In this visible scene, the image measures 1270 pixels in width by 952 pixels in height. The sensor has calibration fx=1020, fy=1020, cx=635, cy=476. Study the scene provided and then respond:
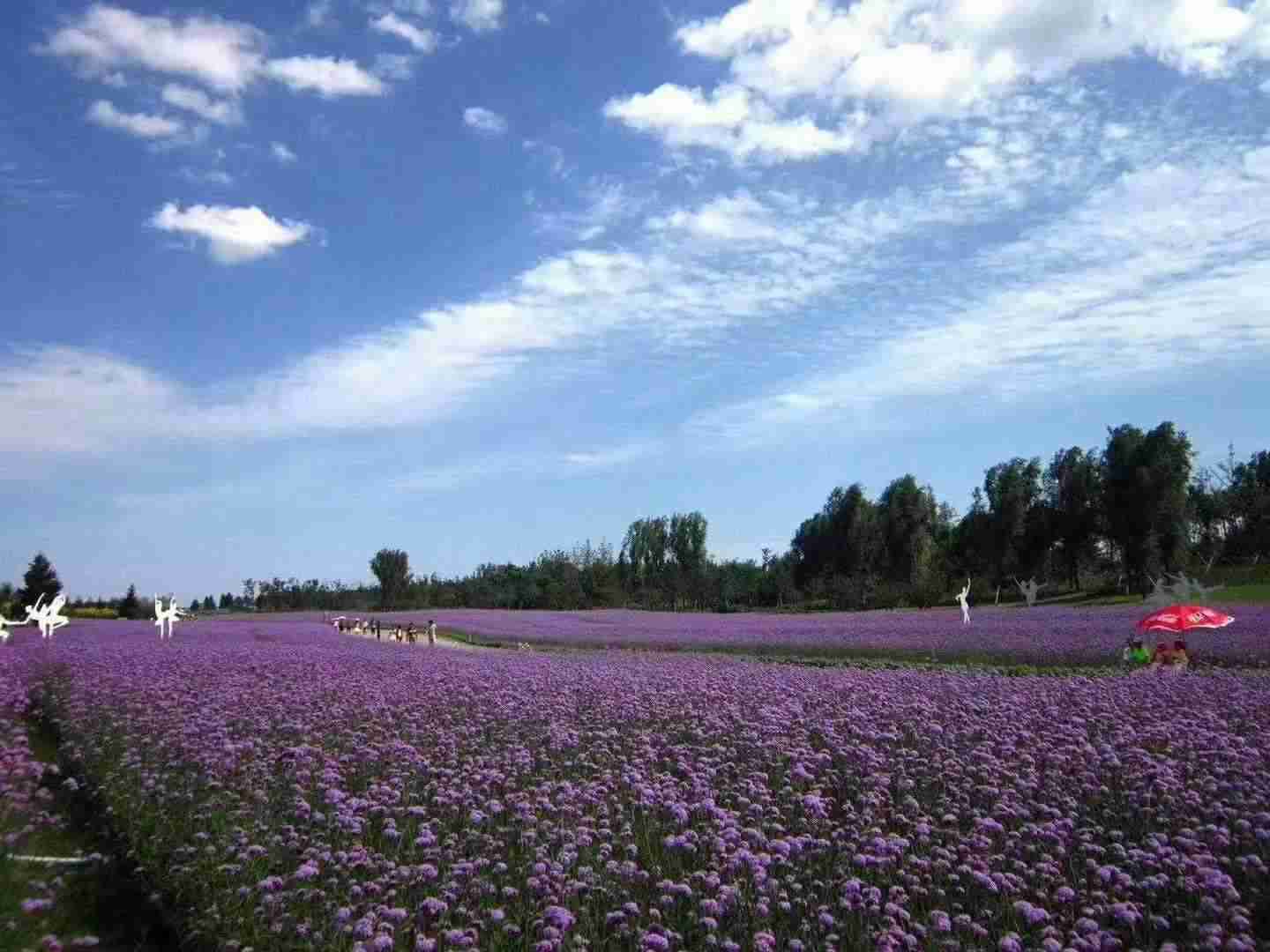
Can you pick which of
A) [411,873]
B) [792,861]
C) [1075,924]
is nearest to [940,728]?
[792,861]

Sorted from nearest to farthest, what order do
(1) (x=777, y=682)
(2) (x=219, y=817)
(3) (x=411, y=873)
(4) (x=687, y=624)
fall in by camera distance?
1. (3) (x=411, y=873)
2. (2) (x=219, y=817)
3. (1) (x=777, y=682)
4. (4) (x=687, y=624)

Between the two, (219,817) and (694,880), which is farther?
(219,817)

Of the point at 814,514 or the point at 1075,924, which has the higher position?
the point at 814,514

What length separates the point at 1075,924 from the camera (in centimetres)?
448

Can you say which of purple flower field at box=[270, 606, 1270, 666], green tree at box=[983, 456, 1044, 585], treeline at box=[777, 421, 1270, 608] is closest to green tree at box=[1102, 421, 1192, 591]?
treeline at box=[777, 421, 1270, 608]

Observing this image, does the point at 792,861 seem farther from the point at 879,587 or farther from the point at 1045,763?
the point at 879,587

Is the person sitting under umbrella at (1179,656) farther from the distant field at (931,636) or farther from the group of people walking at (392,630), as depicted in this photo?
the group of people walking at (392,630)

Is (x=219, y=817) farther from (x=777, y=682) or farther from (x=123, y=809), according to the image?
(x=777, y=682)

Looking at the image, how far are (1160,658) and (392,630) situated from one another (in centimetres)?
3479

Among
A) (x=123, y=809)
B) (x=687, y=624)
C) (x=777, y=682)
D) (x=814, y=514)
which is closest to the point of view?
(x=123, y=809)

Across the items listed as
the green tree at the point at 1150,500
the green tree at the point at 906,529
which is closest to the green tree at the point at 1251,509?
the green tree at the point at 1150,500

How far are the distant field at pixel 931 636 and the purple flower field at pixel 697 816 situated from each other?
465 inches

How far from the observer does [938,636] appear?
92.1 feet

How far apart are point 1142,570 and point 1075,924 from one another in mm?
60390
